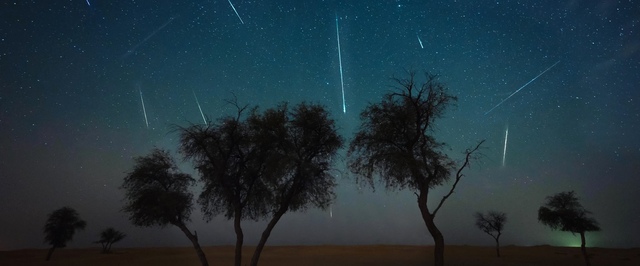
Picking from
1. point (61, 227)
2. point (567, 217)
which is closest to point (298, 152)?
point (567, 217)

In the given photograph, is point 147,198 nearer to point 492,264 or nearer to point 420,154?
point 420,154

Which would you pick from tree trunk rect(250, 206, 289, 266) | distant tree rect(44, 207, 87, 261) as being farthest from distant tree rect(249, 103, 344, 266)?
distant tree rect(44, 207, 87, 261)

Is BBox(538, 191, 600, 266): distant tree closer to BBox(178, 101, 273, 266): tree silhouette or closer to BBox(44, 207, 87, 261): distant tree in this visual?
BBox(178, 101, 273, 266): tree silhouette

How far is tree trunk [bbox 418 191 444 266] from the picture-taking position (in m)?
18.0

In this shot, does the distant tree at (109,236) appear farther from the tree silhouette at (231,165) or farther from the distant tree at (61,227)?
the tree silhouette at (231,165)

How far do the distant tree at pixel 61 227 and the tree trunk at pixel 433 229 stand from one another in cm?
5258

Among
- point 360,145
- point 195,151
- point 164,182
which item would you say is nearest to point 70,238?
point 164,182

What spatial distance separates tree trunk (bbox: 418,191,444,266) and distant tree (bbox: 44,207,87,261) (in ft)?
173

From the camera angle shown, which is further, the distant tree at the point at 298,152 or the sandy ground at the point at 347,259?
the sandy ground at the point at 347,259

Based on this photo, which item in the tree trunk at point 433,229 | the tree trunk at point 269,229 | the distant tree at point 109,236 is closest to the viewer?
the tree trunk at point 433,229

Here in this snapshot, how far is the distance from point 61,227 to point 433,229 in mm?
53219

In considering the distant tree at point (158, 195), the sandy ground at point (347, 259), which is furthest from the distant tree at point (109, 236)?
the distant tree at point (158, 195)

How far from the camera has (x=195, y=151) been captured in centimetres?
2241

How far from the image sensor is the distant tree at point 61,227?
50719 mm
